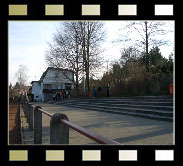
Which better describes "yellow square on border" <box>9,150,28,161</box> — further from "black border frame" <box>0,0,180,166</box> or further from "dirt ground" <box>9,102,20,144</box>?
"dirt ground" <box>9,102,20,144</box>

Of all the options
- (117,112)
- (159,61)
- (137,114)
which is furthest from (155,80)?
(137,114)

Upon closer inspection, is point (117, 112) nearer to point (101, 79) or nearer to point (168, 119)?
point (168, 119)

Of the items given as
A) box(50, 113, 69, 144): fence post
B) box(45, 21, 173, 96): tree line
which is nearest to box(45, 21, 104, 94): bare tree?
box(45, 21, 173, 96): tree line

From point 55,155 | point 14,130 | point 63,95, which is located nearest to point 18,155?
point 55,155

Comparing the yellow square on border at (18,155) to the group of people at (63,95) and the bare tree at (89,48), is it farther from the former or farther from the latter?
the group of people at (63,95)

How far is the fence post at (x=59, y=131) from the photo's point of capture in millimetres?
3136

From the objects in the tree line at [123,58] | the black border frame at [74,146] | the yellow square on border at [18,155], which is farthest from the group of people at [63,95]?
the yellow square on border at [18,155]

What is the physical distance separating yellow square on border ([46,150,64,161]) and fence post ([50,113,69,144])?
83 cm

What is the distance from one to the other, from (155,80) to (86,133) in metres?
19.8

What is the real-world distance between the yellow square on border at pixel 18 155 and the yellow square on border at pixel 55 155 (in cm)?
21

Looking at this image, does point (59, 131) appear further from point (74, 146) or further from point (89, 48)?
point (89, 48)

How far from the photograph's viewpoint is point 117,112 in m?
15.0

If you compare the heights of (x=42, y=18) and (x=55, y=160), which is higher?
(x=42, y=18)

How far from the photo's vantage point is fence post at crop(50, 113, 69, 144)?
3.14m
